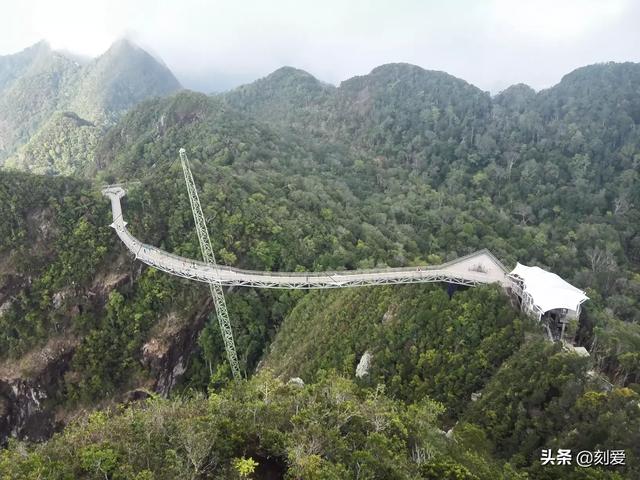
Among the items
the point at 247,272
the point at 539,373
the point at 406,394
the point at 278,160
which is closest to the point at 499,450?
the point at 539,373

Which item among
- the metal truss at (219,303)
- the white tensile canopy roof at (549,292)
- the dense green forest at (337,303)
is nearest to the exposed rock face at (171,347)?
the dense green forest at (337,303)

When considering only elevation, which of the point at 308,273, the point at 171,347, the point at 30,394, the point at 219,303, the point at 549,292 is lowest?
Answer: the point at 30,394

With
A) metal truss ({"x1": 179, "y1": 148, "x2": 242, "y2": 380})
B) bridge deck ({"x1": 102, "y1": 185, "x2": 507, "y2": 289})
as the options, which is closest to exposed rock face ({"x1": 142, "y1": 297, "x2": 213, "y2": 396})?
metal truss ({"x1": 179, "y1": 148, "x2": 242, "y2": 380})

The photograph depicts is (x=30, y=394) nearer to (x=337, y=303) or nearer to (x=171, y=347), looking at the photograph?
(x=171, y=347)

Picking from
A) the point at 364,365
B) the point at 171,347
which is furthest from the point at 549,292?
the point at 171,347

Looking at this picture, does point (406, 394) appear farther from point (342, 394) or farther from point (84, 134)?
point (84, 134)

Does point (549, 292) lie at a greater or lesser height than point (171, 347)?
greater

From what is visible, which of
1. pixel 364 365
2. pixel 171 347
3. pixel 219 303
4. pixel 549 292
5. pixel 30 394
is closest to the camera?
pixel 549 292

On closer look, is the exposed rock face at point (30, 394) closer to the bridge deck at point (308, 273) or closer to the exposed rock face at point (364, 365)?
the bridge deck at point (308, 273)
